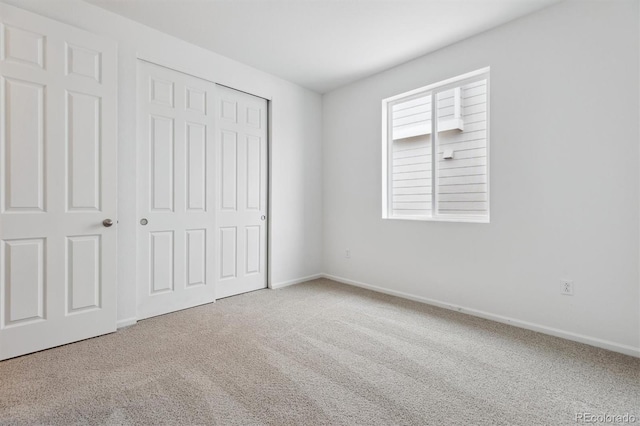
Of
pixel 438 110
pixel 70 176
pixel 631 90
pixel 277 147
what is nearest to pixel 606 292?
pixel 631 90

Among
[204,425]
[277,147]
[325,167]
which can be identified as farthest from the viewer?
[325,167]

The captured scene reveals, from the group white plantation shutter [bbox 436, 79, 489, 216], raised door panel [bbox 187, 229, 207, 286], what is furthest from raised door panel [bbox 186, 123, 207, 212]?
white plantation shutter [bbox 436, 79, 489, 216]

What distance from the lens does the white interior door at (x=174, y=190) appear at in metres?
2.80

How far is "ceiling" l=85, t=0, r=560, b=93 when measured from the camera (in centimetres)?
246

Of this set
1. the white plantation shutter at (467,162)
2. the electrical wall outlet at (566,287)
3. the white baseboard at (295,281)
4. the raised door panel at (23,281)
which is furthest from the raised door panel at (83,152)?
the electrical wall outlet at (566,287)

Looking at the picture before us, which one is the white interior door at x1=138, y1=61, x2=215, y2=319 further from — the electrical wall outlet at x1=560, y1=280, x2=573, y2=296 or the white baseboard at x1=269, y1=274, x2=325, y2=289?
the electrical wall outlet at x1=560, y1=280, x2=573, y2=296

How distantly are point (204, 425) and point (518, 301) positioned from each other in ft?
8.48

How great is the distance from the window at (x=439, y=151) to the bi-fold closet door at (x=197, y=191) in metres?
1.61

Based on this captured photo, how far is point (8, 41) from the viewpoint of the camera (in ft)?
6.72

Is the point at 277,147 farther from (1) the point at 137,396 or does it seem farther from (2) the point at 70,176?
(1) the point at 137,396

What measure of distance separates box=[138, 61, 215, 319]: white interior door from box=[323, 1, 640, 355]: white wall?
2.24 m

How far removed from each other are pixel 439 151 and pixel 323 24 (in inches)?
67.8

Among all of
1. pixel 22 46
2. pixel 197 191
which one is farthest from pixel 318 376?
pixel 22 46

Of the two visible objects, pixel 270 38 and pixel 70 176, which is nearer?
pixel 70 176
